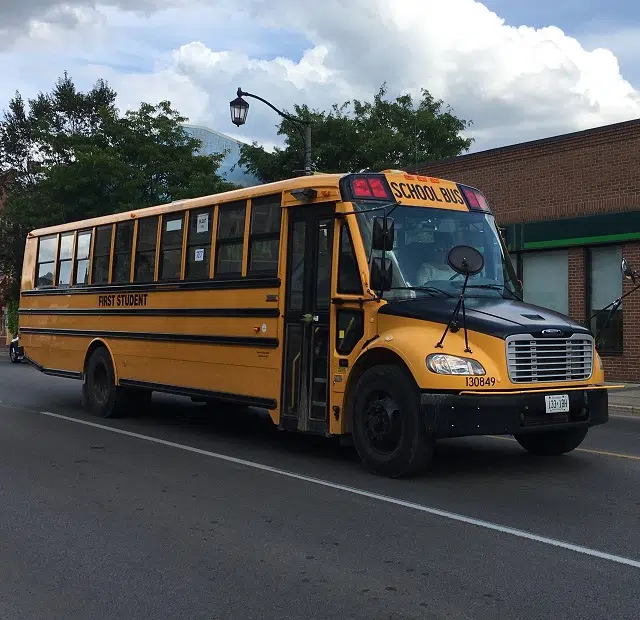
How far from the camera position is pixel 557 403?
24.2 feet

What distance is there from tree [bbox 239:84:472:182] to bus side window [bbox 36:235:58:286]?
23729 mm

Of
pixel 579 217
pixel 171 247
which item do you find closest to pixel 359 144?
pixel 579 217

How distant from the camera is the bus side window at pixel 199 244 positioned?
10133mm

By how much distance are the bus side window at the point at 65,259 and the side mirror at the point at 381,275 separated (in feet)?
23.3

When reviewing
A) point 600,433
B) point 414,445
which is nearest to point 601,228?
point 600,433

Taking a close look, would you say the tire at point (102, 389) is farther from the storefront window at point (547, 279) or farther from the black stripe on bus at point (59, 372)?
the storefront window at point (547, 279)

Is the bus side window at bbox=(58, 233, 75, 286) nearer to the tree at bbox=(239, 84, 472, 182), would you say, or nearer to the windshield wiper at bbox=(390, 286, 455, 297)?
the windshield wiper at bbox=(390, 286, 455, 297)

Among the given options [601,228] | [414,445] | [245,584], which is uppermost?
[601,228]

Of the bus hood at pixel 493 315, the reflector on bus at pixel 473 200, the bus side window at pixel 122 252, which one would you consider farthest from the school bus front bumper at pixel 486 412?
the bus side window at pixel 122 252

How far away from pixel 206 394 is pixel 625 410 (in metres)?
7.53

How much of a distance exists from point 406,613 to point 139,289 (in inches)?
314

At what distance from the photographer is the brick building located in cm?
1856

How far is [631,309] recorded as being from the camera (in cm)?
1853

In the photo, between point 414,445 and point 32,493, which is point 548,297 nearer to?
point 414,445
